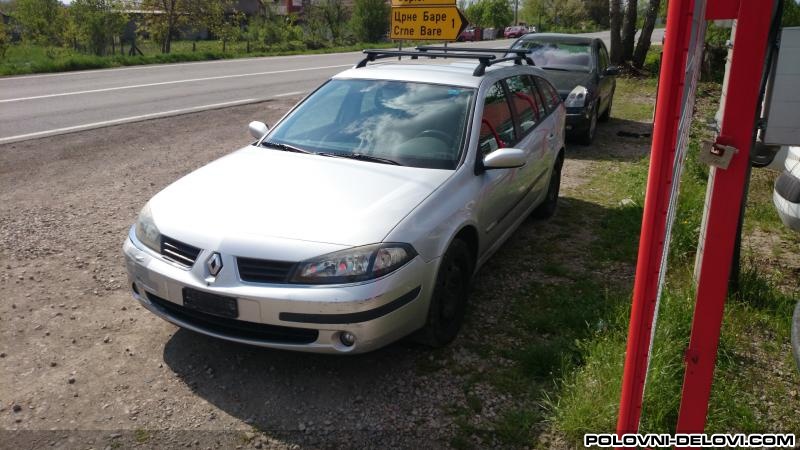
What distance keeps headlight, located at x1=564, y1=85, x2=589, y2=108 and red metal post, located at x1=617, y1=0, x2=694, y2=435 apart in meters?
7.60

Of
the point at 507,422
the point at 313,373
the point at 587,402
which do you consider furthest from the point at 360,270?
the point at 587,402

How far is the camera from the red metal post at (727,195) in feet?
5.88

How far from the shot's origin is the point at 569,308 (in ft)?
14.1

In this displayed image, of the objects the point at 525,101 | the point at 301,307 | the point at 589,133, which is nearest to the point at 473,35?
the point at 589,133

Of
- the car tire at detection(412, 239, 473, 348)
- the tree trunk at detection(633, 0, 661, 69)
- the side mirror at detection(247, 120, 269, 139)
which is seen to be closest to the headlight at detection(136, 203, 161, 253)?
the side mirror at detection(247, 120, 269, 139)

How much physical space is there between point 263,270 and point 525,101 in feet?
10.1

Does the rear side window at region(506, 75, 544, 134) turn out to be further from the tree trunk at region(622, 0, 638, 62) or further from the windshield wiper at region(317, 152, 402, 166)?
the tree trunk at region(622, 0, 638, 62)

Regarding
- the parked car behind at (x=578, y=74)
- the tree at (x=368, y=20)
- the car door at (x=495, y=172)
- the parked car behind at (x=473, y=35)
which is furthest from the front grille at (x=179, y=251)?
the parked car behind at (x=473, y=35)

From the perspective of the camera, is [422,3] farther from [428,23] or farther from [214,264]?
[214,264]

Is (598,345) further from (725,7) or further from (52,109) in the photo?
(52,109)

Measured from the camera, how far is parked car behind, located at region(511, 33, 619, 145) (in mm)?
9257

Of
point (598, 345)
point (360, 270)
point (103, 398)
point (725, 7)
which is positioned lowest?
point (103, 398)

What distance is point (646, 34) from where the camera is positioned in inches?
727

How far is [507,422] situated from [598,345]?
776mm
